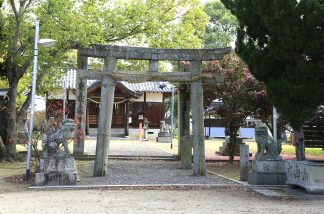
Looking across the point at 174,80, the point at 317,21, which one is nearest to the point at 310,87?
the point at 317,21

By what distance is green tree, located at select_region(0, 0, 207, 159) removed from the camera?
13.2 meters

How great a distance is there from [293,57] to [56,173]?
640cm

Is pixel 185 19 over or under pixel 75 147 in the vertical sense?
over

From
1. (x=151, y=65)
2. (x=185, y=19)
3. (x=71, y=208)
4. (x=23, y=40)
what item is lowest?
(x=71, y=208)

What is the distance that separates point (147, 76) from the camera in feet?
40.4

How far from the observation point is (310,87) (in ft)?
28.6

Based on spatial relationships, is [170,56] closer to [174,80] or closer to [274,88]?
[174,80]

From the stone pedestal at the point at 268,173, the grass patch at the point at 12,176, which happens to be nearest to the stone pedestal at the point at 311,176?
the stone pedestal at the point at 268,173

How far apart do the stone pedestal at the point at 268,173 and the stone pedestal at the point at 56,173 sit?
478 centimetres

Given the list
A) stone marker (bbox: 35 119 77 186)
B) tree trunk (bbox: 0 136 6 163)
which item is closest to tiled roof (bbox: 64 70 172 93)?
tree trunk (bbox: 0 136 6 163)

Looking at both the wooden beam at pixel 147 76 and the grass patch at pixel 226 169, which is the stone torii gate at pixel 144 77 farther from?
the grass patch at pixel 226 169

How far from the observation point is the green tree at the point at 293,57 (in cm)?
869

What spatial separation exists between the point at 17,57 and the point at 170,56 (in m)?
5.33

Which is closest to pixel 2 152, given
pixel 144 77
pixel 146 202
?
pixel 144 77
